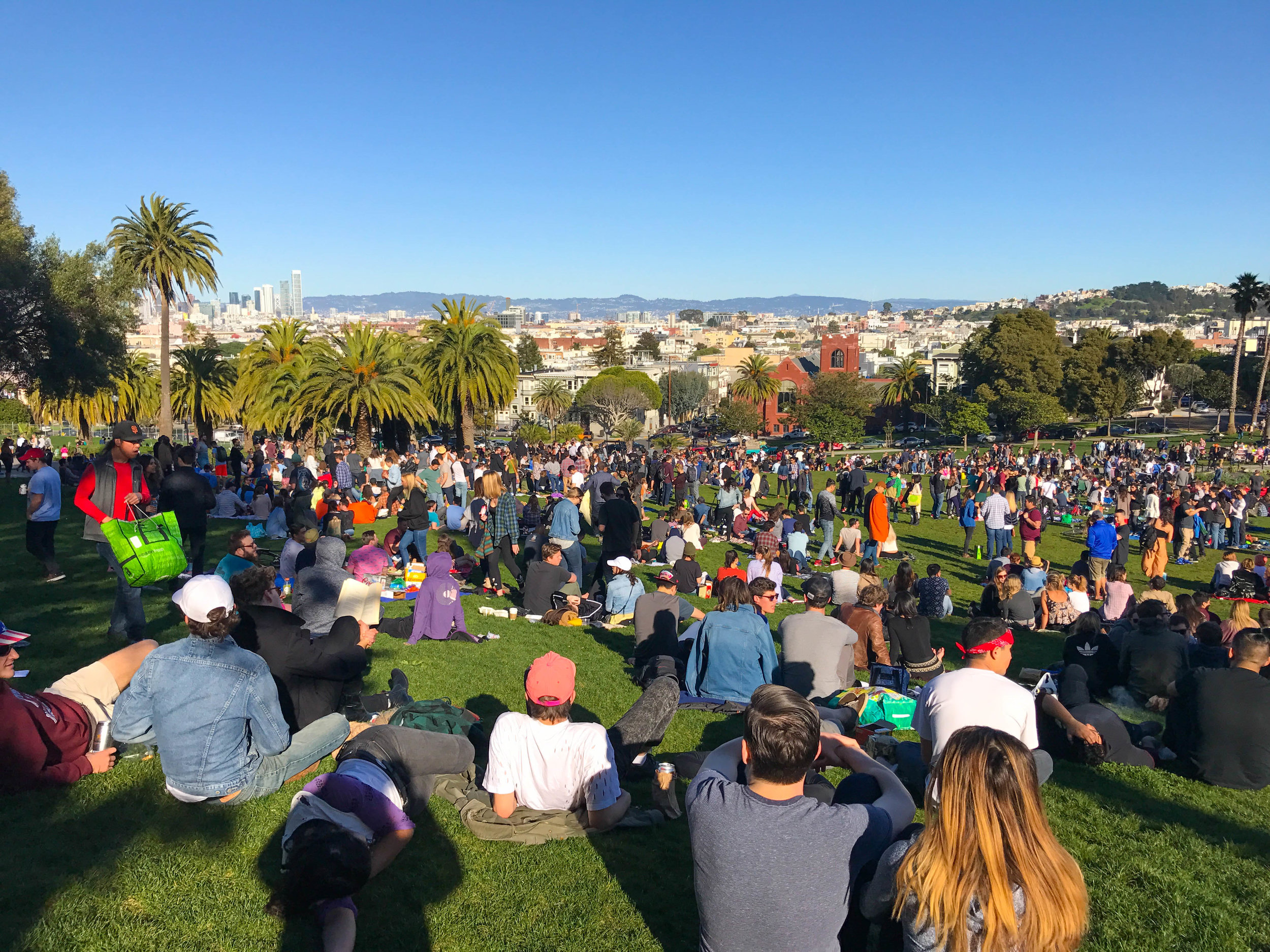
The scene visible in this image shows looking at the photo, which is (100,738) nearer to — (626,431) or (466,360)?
(466,360)

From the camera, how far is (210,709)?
429 centimetres

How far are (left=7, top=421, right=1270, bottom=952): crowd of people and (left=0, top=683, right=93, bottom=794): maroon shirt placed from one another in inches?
0.6

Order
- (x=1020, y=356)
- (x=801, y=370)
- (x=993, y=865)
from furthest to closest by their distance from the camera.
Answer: (x=801, y=370)
(x=1020, y=356)
(x=993, y=865)

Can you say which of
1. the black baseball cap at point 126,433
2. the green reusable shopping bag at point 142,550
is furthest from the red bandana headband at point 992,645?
the black baseball cap at point 126,433

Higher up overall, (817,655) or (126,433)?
(126,433)

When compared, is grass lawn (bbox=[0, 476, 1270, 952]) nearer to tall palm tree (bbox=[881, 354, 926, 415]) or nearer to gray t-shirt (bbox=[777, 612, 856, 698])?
gray t-shirt (bbox=[777, 612, 856, 698])

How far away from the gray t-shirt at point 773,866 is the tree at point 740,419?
266 ft

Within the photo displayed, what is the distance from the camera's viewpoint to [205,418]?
41250 mm

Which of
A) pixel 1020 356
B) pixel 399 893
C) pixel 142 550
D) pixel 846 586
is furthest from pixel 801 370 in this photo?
pixel 399 893

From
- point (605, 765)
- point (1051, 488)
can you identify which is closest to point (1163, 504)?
point (1051, 488)

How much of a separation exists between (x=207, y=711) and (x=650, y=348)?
16192cm

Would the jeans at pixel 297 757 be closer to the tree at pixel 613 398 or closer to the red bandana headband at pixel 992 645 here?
the red bandana headband at pixel 992 645

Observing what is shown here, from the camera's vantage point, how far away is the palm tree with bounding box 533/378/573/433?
87625 mm

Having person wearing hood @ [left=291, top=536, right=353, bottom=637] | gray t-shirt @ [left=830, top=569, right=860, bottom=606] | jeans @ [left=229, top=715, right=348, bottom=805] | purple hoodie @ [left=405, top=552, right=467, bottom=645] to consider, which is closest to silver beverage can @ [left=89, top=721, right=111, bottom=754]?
jeans @ [left=229, top=715, right=348, bottom=805]
